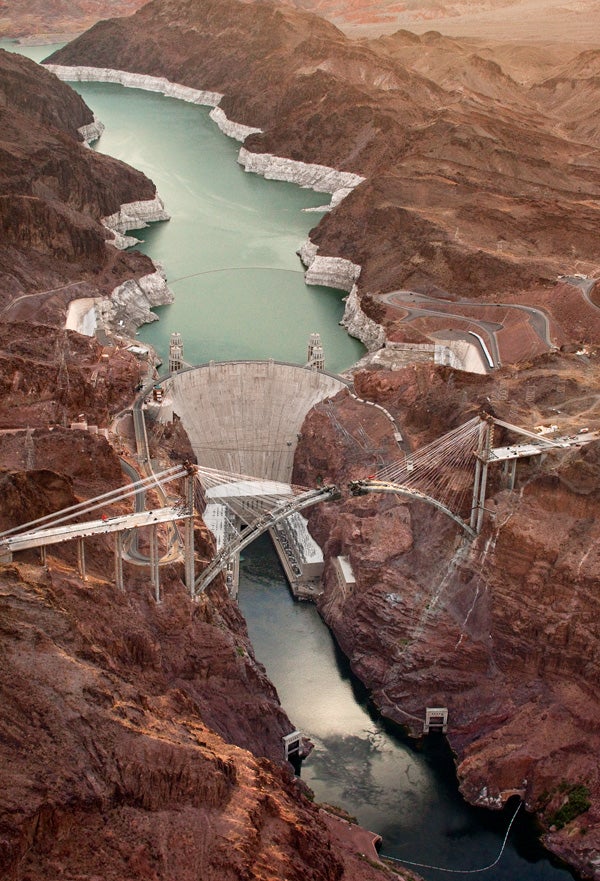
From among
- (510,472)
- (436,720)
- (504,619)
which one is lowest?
(436,720)

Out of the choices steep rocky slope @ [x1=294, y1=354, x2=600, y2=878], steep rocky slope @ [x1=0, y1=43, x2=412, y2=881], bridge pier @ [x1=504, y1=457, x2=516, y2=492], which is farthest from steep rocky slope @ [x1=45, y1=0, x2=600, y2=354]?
steep rocky slope @ [x1=0, y1=43, x2=412, y2=881]

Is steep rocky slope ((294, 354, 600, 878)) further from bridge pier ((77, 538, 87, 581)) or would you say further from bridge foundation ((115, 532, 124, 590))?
bridge pier ((77, 538, 87, 581))

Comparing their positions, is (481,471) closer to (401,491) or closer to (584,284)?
(401,491)

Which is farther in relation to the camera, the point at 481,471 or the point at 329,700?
the point at 481,471

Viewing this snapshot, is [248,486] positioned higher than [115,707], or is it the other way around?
[115,707]

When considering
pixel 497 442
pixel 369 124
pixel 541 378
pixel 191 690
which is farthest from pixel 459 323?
pixel 369 124

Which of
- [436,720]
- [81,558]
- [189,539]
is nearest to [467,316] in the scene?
[436,720]
